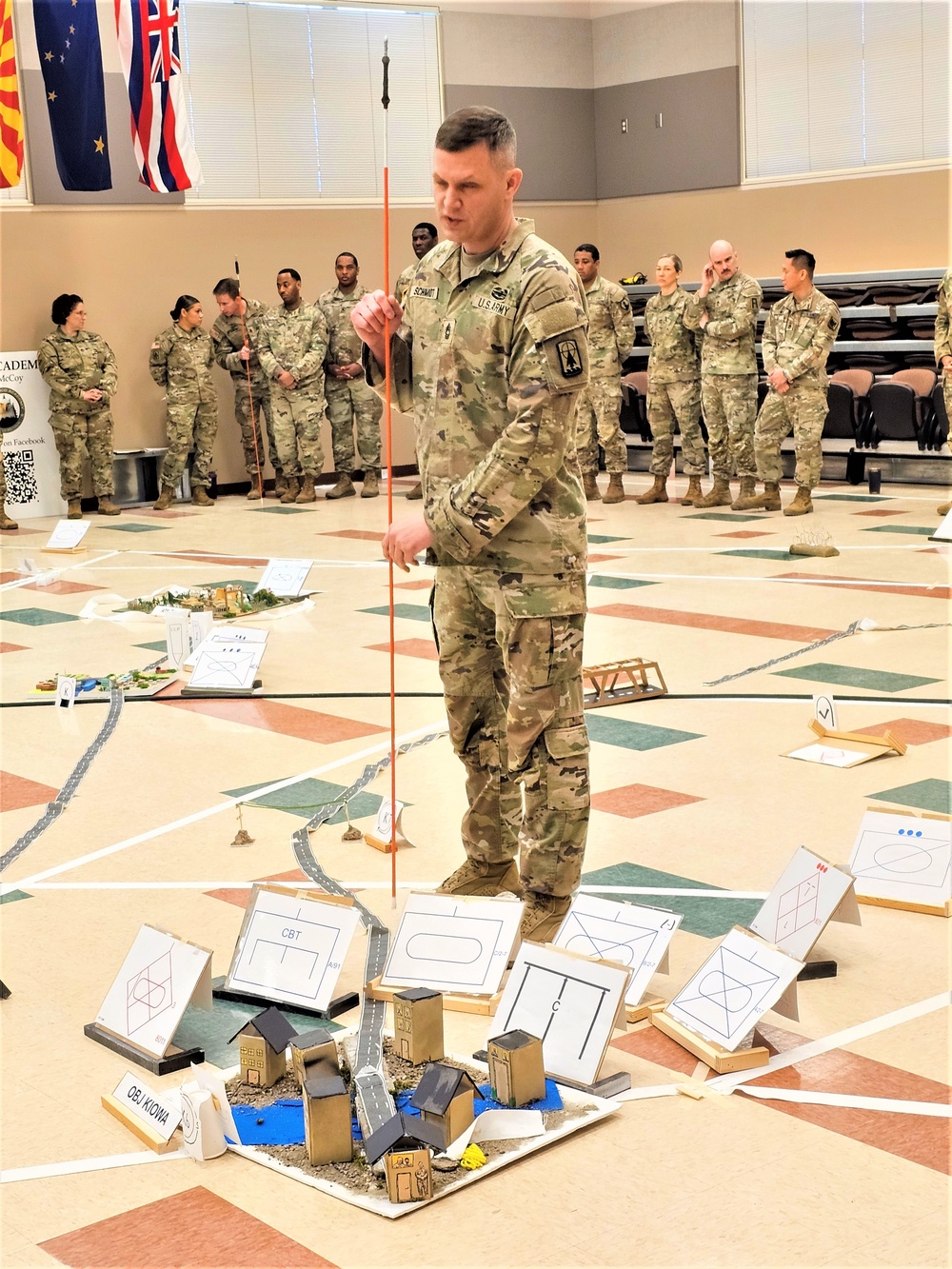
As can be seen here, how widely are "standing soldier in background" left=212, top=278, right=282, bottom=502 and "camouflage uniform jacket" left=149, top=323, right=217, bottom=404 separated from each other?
30cm

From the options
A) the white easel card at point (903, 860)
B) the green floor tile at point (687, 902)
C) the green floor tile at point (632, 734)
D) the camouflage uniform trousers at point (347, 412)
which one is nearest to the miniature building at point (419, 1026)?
the green floor tile at point (687, 902)

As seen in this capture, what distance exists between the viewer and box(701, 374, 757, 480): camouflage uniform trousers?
1128 cm

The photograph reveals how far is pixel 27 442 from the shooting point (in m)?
13.0

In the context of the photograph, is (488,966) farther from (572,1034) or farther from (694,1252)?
(694,1252)

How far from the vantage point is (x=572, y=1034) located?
2.75 metres

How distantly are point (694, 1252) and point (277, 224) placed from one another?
43.6ft

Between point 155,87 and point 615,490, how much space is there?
478 cm

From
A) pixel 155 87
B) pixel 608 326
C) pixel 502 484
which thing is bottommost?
pixel 502 484

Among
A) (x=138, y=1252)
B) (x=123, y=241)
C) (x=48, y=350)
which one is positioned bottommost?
(x=138, y=1252)

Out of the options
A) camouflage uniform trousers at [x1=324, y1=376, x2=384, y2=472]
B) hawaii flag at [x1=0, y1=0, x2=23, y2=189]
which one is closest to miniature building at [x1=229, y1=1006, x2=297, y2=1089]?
hawaii flag at [x1=0, y1=0, x2=23, y2=189]

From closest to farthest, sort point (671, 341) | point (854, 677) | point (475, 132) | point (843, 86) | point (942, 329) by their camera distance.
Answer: point (475, 132) → point (854, 677) → point (942, 329) → point (671, 341) → point (843, 86)

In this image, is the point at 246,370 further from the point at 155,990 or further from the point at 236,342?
the point at 155,990

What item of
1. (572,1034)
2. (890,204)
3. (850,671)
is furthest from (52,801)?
(890,204)

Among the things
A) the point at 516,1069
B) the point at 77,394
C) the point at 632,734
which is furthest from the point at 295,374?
the point at 516,1069
